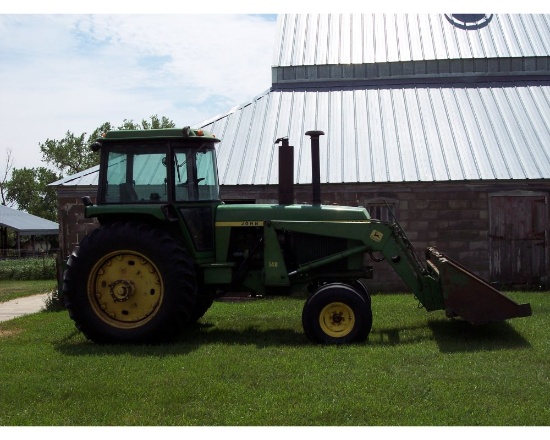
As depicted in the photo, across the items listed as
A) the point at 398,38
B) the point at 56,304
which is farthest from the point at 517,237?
the point at 56,304

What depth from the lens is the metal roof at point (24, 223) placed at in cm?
4011

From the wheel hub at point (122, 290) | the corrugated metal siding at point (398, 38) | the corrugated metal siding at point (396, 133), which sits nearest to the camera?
the wheel hub at point (122, 290)

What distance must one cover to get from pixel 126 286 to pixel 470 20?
50.8 feet

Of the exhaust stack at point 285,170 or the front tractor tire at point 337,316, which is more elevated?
the exhaust stack at point 285,170

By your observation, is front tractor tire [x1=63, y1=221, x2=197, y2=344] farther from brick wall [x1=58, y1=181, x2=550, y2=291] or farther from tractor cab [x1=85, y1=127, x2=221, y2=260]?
brick wall [x1=58, y1=181, x2=550, y2=291]

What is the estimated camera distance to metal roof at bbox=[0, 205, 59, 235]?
4011 cm

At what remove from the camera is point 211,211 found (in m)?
9.35

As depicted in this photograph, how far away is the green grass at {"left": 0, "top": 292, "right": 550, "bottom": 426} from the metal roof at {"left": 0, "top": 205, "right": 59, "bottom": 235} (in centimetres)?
3163

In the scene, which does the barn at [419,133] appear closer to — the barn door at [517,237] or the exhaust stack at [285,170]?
the barn door at [517,237]

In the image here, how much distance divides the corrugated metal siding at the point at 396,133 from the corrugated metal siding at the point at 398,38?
1.41 metres

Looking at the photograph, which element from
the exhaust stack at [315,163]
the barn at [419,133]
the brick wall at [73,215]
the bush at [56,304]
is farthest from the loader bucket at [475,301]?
the brick wall at [73,215]

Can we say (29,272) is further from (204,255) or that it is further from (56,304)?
(204,255)

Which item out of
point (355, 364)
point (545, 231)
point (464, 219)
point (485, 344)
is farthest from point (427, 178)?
point (355, 364)

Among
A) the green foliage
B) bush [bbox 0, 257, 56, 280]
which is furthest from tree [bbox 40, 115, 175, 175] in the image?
bush [bbox 0, 257, 56, 280]
